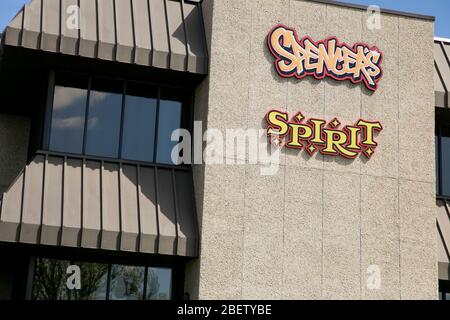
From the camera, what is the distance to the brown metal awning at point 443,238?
Answer: 19641mm

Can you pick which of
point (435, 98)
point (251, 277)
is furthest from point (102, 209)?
point (435, 98)

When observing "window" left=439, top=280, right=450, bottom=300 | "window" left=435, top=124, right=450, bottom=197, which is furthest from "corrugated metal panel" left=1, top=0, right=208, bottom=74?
"window" left=439, top=280, right=450, bottom=300

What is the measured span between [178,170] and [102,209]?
7.29 feet

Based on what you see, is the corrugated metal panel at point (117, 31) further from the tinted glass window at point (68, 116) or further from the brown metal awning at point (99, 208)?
the brown metal awning at point (99, 208)

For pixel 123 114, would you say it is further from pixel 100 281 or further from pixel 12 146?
pixel 12 146

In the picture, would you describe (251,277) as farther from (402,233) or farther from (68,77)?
(68,77)

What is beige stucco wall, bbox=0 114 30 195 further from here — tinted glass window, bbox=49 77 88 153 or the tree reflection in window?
the tree reflection in window

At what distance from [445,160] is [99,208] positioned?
9029 mm

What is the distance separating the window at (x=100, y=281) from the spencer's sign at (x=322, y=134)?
157 inches

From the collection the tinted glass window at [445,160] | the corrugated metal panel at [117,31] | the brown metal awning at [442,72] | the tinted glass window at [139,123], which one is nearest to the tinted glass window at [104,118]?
the tinted glass window at [139,123]

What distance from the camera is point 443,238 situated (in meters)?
20.1

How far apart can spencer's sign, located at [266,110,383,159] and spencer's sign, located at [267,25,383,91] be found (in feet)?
3.23

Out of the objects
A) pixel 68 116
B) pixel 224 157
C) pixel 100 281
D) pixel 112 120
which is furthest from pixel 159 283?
pixel 68 116

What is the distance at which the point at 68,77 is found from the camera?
1972cm
